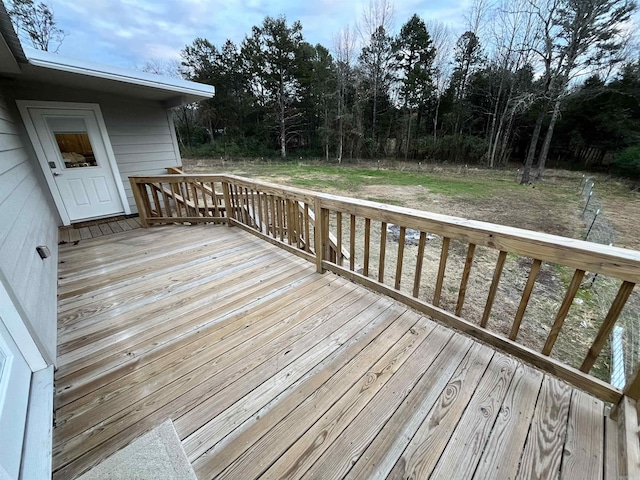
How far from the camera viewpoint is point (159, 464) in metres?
1.03

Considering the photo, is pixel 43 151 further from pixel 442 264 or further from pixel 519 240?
pixel 519 240

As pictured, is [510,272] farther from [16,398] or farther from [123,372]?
[16,398]

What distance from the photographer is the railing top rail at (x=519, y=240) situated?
110cm

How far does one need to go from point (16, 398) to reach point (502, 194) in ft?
39.1

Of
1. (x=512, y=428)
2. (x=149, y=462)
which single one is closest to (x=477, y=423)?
(x=512, y=428)

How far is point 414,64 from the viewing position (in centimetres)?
1870

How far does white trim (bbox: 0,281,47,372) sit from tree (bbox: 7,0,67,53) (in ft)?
55.2

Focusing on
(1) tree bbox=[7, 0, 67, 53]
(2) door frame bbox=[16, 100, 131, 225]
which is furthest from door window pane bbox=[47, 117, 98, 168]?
(1) tree bbox=[7, 0, 67, 53]

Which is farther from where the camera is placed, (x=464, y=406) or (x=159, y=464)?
(x=464, y=406)

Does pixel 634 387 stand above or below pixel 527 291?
below

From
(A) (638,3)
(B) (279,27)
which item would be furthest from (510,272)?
(B) (279,27)

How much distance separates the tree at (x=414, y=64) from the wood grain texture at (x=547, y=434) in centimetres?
2139

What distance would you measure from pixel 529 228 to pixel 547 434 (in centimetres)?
618

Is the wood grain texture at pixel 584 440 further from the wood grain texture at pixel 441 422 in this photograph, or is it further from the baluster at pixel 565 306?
the wood grain texture at pixel 441 422
